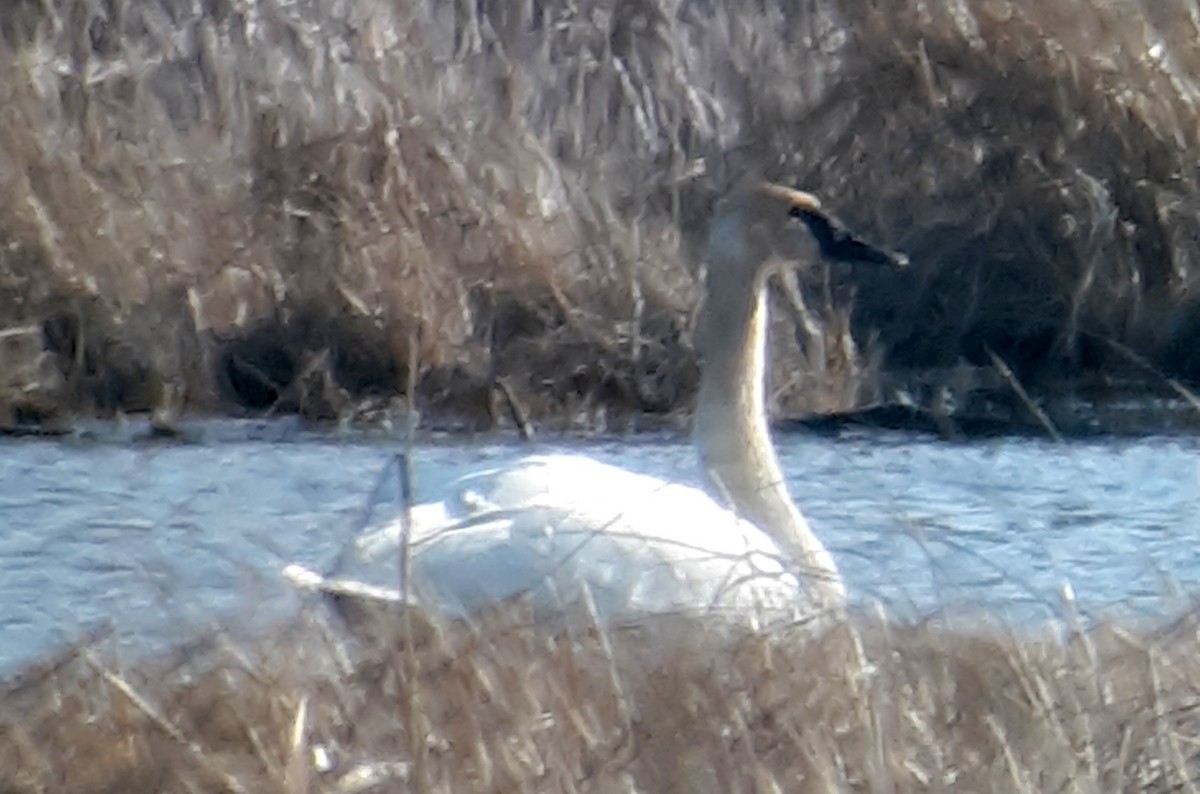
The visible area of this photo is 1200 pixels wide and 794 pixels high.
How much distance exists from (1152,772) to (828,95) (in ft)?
15.5

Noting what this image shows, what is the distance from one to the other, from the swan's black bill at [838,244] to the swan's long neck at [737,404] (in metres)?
0.17

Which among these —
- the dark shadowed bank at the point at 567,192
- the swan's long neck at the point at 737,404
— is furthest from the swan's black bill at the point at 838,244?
the dark shadowed bank at the point at 567,192

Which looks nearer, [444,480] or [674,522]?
[674,522]

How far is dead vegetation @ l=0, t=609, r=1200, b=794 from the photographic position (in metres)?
2.91

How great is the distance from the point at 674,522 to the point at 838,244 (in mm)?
760

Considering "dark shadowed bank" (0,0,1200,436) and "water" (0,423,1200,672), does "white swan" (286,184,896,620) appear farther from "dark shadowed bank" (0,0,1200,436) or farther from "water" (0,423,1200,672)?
"dark shadowed bank" (0,0,1200,436)

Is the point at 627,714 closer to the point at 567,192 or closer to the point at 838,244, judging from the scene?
the point at 838,244

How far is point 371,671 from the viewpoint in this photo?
128 inches

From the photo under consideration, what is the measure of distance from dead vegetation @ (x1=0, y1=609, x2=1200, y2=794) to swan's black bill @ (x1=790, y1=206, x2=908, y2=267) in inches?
48.1

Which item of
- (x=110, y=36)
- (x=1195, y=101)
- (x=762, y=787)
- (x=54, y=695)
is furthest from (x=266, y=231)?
(x=762, y=787)

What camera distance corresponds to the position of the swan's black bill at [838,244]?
4402 mm

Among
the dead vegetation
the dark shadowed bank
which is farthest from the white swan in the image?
the dark shadowed bank

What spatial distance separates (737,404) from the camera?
473 cm

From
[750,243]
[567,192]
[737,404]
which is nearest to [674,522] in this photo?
[737,404]
